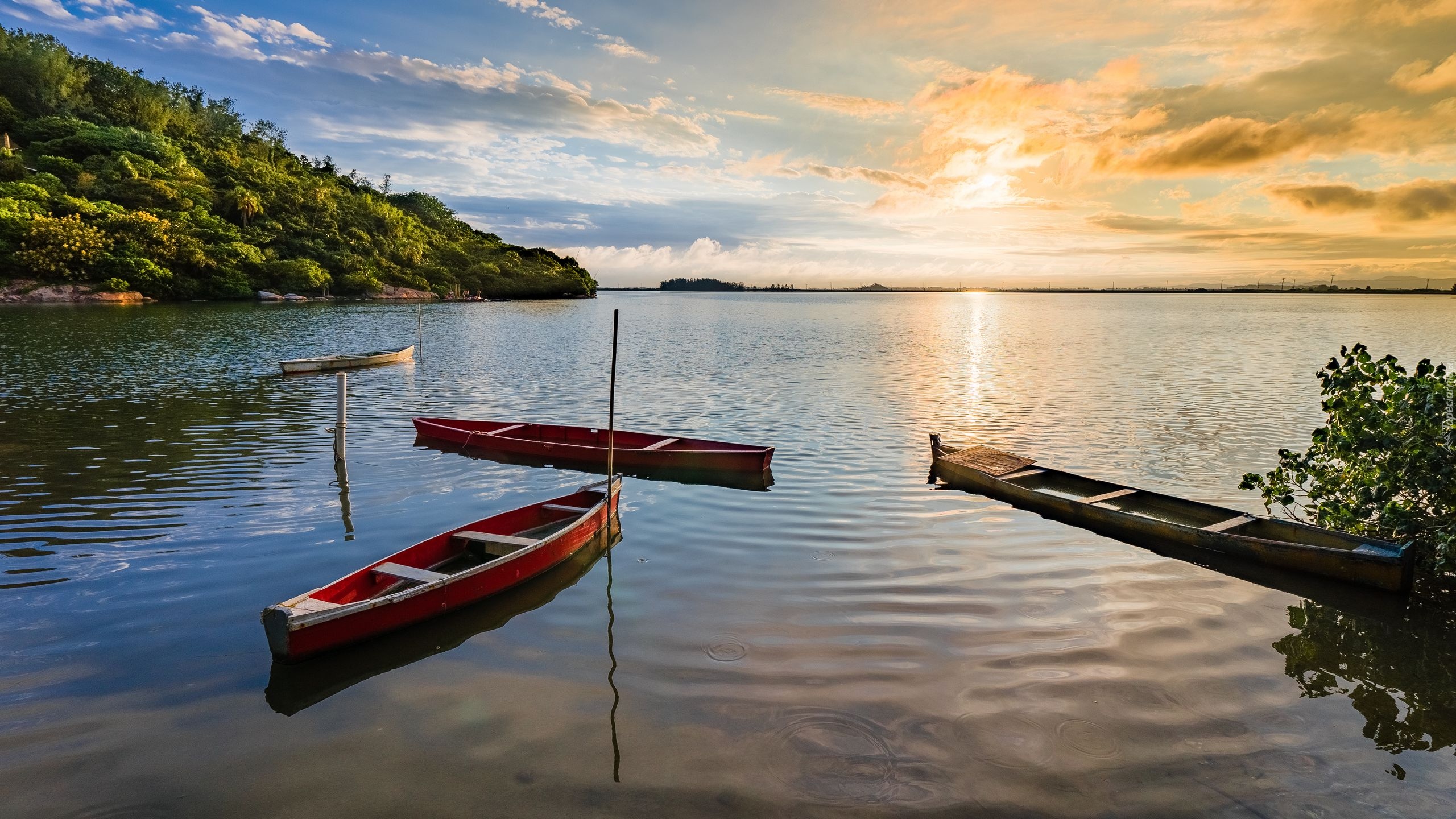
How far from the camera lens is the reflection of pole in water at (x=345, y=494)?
12812mm

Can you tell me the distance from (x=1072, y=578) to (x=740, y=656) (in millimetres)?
6038

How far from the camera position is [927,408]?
1085 inches

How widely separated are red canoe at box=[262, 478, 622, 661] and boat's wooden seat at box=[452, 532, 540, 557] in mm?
13

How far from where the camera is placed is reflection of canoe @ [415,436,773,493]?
16.6 m

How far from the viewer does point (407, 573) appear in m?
9.48


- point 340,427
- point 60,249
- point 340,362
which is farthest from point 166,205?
point 340,427

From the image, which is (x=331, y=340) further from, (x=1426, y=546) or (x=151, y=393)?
(x=1426, y=546)

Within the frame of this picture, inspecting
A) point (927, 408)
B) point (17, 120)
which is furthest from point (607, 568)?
point (17, 120)

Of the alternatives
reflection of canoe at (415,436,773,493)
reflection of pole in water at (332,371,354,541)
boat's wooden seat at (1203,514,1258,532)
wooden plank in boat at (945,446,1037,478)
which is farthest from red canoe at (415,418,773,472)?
boat's wooden seat at (1203,514,1258,532)

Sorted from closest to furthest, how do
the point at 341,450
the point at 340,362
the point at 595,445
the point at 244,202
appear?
the point at 341,450
the point at 595,445
the point at 340,362
the point at 244,202

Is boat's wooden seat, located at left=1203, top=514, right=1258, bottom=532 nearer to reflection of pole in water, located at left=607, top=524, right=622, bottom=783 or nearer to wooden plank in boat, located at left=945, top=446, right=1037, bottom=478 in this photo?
wooden plank in boat, located at left=945, top=446, right=1037, bottom=478

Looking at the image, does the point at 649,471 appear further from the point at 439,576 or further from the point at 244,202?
the point at 244,202

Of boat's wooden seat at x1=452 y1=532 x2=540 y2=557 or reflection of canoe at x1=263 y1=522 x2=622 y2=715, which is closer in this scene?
reflection of canoe at x1=263 y1=522 x2=622 y2=715

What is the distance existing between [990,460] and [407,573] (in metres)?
13.3
